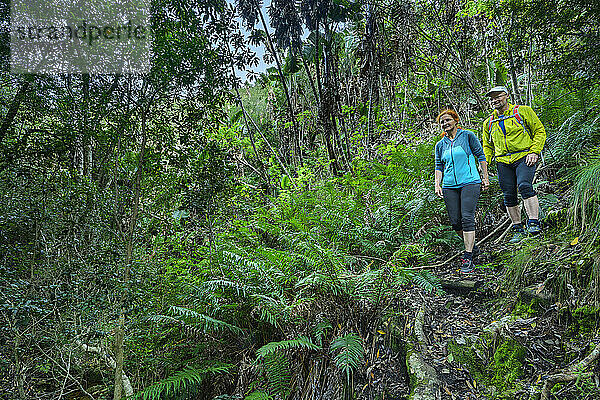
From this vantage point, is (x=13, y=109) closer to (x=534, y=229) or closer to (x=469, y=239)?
(x=469, y=239)

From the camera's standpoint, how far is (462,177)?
10.9ft

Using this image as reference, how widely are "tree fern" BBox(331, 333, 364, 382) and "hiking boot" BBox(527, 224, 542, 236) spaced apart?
6.26 ft

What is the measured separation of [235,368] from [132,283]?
1.38 meters

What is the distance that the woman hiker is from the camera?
3.29m

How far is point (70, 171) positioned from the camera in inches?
126

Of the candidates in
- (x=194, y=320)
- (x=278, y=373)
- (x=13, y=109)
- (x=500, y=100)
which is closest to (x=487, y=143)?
(x=500, y=100)

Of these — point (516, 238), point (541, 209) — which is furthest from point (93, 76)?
point (541, 209)

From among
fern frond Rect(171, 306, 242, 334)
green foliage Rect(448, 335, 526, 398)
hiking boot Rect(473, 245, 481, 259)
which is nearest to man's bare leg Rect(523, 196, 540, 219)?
hiking boot Rect(473, 245, 481, 259)

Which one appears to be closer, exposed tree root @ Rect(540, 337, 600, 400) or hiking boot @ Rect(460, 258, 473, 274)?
exposed tree root @ Rect(540, 337, 600, 400)

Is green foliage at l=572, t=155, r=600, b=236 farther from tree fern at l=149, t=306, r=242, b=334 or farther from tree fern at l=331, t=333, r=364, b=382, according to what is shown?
tree fern at l=149, t=306, r=242, b=334

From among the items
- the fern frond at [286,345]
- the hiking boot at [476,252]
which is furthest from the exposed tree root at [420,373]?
the hiking boot at [476,252]

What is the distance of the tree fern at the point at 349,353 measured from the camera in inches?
100

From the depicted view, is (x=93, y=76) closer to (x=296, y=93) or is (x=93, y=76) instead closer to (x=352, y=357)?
(x=352, y=357)

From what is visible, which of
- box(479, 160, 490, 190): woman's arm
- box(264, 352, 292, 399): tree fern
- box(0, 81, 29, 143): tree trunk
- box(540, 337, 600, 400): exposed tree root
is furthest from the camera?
box(479, 160, 490, 190): woman's arm
